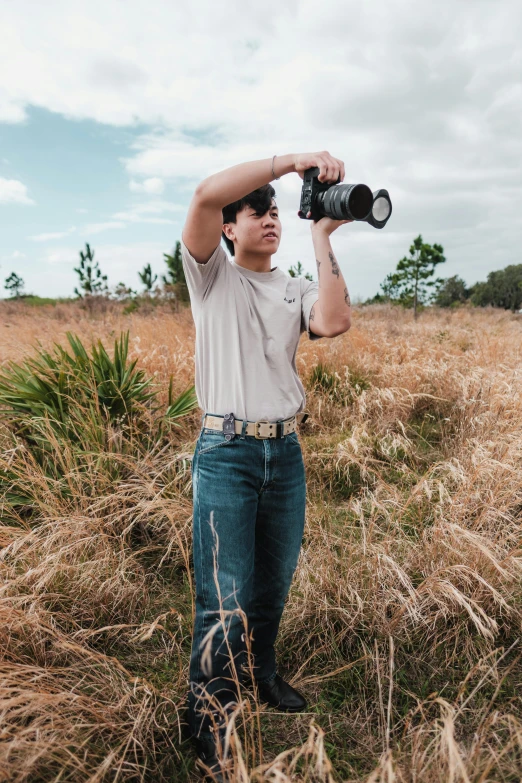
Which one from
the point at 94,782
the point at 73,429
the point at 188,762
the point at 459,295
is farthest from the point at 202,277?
the point at 459,295

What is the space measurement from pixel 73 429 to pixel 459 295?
40689mm

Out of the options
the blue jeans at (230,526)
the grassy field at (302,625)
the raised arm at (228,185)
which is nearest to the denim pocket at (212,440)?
the blue jeans at (230,526)

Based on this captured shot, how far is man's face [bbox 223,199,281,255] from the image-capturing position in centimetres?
185

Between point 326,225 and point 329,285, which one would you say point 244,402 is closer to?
point 329,285

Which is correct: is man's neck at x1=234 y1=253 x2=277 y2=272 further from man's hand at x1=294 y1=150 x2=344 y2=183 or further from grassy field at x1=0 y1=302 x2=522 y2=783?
grassy field at x1=0 y1=302 x2=522 y2=783

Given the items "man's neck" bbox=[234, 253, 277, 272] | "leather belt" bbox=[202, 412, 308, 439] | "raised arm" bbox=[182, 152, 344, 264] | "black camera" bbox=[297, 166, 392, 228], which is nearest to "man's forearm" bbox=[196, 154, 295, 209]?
"raised arm" bbox=[182, 152, 344, 264]

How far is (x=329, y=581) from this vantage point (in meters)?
2.41

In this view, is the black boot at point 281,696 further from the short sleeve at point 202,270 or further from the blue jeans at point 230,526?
the short sleeve at point 202,270

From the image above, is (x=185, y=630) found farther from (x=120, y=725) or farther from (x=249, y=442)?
(x=249, y=442)

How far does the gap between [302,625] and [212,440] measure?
3.84 ft

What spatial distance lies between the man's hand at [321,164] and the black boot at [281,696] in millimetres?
1897

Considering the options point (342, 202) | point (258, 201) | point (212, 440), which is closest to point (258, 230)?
point (258, 201)

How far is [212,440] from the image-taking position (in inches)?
67.0

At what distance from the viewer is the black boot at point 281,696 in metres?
2.01
